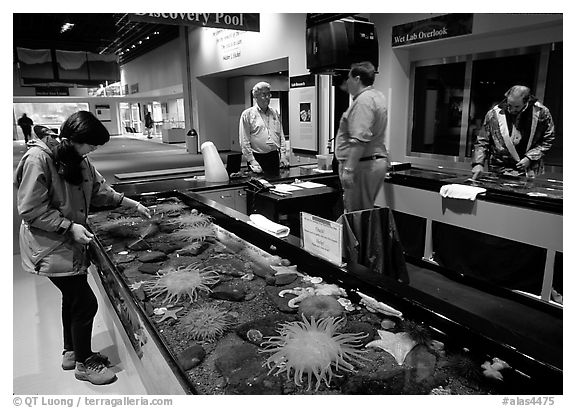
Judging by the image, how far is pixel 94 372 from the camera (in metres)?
1.98

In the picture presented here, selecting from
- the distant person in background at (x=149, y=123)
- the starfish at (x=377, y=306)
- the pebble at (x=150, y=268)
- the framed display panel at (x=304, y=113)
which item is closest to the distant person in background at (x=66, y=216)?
the pebble at (x=150, y=268)

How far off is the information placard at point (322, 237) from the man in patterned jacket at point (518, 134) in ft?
6.66

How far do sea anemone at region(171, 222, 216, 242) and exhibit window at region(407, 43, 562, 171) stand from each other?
3346 mm

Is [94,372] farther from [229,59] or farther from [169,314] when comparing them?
[229,59]

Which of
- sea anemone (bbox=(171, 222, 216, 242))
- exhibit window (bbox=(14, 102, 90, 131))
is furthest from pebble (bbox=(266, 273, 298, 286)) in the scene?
exhibit window (bbox=(14, 102, 90, 131))

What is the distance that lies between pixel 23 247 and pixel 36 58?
41.4 ft

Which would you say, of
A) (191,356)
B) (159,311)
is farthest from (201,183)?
(191,356)

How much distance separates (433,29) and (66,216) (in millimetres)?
3825

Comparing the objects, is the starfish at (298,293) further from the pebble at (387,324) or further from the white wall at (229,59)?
the white wall at (229,59)

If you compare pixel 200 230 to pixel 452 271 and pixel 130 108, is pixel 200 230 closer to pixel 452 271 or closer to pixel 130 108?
pixel 452 271

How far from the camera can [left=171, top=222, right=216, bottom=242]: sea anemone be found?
1954 mm

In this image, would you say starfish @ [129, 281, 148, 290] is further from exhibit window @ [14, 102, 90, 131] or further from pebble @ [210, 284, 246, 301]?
exhibit window @ [14, 102, 90, 131]

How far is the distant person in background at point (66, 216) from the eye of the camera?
1.69 m

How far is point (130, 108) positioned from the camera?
2422 cm
